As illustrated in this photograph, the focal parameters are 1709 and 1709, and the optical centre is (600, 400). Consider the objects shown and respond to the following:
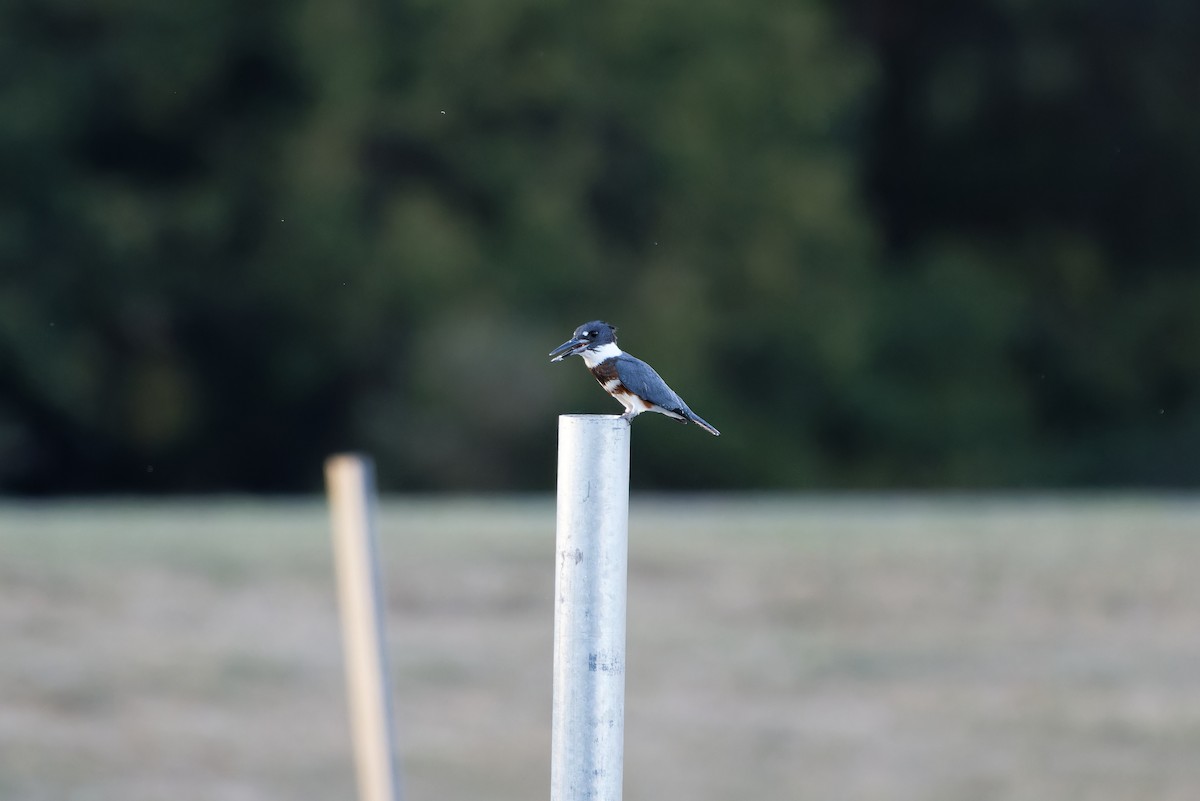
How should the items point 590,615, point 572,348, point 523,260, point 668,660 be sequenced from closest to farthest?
point 590,615
point 572,348
point 668,660
point 523,260

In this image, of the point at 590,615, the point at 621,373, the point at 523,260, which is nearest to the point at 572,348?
the point at 621,373

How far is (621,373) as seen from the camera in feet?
9.18

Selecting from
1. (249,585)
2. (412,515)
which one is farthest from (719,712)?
(412,515)

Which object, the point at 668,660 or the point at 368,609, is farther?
the point at 668,660

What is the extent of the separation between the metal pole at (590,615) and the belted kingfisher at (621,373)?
675 millimetres

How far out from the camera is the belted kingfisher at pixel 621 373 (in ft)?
9.17

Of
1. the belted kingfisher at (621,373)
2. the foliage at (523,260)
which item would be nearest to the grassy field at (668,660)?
the belted kingfisher at (621,373)

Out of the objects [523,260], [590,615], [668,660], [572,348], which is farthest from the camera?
[523,260]

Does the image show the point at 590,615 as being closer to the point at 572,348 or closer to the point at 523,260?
the point at 572,348

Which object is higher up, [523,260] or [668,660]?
[523,260]

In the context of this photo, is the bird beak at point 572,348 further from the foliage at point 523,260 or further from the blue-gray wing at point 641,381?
the foliage at point 523,260

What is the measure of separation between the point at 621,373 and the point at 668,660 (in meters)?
5.31

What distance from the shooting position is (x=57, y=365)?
56.2 ft

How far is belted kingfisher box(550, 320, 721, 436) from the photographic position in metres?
2.79
